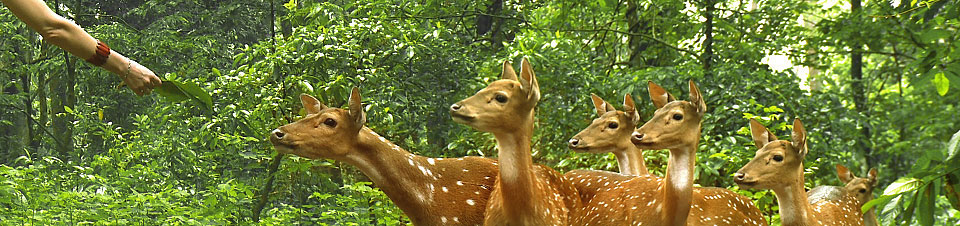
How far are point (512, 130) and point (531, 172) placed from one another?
0.63ft

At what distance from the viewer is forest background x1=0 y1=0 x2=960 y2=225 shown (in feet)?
21.7

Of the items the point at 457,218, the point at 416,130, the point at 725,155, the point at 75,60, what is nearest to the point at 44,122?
the point at 75,60

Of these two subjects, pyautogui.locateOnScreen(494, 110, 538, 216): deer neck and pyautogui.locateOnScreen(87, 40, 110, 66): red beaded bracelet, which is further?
pyautogui.locateOnScreen(494, 110, 538, 216): deer neck

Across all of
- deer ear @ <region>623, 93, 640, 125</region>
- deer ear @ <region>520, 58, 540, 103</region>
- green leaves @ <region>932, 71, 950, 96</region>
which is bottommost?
green leaves @ <region>932, 71, 950, 96</region>

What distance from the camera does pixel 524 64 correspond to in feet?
11.3

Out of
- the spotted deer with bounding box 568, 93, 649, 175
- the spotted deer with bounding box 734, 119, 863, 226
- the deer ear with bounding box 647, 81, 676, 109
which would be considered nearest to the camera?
the deer ear with bounding box 647, 81, 676, 109

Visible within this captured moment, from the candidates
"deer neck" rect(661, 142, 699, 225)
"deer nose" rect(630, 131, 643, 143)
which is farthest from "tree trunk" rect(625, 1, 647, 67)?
"deer nose" rect(630, 131, 643, 143)

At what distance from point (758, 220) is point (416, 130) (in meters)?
3.41

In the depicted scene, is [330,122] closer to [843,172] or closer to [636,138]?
[636,138]

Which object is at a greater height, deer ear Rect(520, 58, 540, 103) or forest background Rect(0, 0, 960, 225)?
forest background Rect(0, 0, 960, 225)

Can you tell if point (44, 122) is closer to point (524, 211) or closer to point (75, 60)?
point (75, 60)

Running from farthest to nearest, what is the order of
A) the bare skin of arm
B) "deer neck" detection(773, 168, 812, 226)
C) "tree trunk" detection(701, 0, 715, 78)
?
"tree trunk" detection(701, 0, 715, 78) < "deer neck" detection(773, 168, 812, 226) < the bare skin of arm

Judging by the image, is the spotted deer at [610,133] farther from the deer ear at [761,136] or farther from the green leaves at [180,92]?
the green leaves at [180,92]

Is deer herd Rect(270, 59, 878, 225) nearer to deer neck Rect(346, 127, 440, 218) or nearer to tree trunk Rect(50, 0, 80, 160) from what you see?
deer neck Rect(346, 127, 440, 218)
